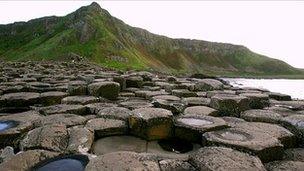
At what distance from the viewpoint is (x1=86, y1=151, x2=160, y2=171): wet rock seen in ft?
7.71

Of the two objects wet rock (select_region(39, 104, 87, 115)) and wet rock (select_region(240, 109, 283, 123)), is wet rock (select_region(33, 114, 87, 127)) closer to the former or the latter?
wet rock (select_region(39, 104, 87, 115))

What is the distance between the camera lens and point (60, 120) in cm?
371

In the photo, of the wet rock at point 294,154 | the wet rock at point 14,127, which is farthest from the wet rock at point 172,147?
the wet rock at point 14,127

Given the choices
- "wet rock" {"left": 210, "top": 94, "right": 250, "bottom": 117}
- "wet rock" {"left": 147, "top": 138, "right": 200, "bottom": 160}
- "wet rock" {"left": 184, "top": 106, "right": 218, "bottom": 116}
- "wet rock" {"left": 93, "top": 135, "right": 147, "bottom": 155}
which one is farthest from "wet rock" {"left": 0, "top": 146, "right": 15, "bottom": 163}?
"wet rock" {"left": 210, "top": 94, "right": 250, "bottom": 117}

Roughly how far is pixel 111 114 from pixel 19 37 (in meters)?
108

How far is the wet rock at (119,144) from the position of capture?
10.0 ft

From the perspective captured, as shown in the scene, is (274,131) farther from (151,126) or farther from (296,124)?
(151,126)

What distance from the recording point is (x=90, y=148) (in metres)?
2.93

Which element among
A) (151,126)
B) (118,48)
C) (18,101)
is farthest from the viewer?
(118,48)

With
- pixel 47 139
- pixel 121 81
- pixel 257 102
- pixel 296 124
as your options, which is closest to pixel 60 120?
pixel 47 139

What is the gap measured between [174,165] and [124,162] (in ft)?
1.39

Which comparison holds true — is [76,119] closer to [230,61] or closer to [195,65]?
[195,65]

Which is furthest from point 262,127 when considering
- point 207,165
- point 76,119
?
point 76,119

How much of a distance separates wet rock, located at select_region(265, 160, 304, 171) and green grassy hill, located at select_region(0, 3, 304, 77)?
51.2 metres
